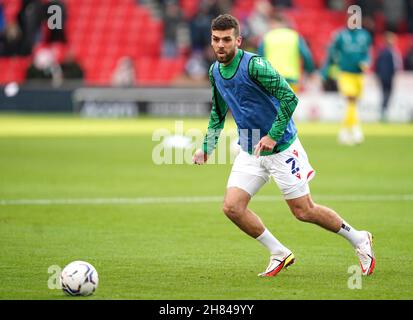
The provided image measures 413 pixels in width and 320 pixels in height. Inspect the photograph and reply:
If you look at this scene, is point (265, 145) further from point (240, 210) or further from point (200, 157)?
point (200, 157)

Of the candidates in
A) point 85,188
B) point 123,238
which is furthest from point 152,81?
point 123,238

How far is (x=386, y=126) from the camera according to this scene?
101 ft

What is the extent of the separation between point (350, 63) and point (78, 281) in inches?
686

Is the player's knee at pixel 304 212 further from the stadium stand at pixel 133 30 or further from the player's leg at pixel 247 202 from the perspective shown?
the stadium stand at pixel 133 30

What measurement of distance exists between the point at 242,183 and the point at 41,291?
2080 millimetres

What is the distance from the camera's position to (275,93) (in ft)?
30.0

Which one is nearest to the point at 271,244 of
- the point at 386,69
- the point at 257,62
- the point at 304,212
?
the point at 304,212

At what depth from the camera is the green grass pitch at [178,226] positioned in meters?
8.94

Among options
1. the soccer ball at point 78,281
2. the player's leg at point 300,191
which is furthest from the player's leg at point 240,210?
the soccer ball at point 78,281

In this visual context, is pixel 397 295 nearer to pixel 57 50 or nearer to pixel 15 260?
pixel 15 260

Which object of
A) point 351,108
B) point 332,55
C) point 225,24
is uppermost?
point 225,24

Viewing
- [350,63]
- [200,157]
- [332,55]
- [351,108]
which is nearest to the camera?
[200,157]

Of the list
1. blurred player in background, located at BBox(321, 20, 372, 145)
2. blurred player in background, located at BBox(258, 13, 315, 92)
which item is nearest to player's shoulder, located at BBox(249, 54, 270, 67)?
blurred player in background, located at BBox(258, 13, 315, 92)

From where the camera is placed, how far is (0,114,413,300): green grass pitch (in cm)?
894
